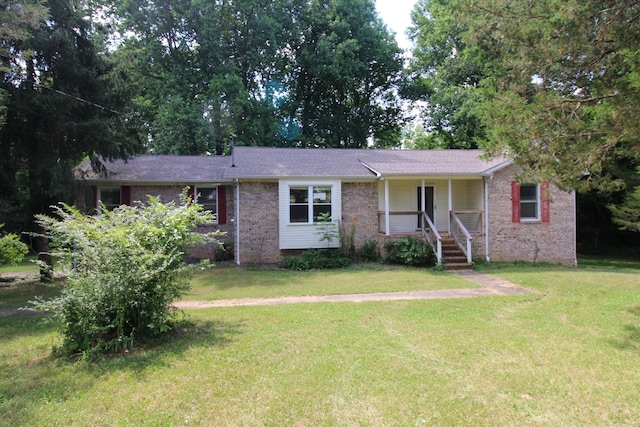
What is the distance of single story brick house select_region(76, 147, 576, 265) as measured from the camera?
13.5 m

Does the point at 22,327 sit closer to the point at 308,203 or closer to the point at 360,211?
the point at 308,203

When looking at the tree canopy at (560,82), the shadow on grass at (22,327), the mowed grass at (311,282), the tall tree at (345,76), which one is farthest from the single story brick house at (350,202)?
the tall tree at (345,76)

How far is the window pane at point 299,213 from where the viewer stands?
1372 cm

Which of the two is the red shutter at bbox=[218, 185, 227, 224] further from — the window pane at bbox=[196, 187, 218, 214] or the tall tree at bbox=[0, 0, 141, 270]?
the tall tree at bbox=[0, 0, 141, 270]

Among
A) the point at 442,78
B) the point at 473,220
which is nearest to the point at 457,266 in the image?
the point at 473,220

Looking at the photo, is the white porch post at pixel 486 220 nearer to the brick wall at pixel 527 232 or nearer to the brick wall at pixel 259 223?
the brick wall at pixel 527 232

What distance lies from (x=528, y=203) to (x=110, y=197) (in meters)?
15.9

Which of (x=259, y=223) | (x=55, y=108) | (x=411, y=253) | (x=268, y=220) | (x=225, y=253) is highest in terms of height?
(x=55, y=108)

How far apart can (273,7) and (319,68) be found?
16.2 ft

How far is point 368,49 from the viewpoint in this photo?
90.7 ft

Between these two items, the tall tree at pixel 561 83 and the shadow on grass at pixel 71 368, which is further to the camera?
the tall tree at pixel 561 83

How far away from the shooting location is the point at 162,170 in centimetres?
1509

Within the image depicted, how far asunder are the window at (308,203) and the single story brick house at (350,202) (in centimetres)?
4

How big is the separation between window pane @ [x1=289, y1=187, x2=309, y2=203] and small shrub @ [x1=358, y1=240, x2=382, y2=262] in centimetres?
267
